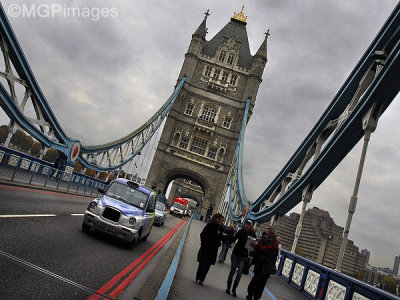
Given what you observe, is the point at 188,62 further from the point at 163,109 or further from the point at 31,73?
the point at 31,73

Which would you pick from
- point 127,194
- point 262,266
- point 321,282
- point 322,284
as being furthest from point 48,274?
point 321,282

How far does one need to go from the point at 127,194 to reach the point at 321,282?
18.0 feet

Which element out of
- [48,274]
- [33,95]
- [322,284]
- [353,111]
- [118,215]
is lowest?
[48,274]

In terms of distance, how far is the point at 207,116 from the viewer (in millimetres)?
47719

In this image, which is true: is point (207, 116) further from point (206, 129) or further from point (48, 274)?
point (48, 274)

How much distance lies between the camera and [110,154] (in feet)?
112

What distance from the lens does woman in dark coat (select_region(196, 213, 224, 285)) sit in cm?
682

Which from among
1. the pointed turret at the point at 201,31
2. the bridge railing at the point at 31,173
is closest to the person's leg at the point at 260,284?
the bridge railing at the point at 31,173

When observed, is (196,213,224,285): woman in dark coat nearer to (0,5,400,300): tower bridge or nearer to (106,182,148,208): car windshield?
(106,182,148,208): car windshield

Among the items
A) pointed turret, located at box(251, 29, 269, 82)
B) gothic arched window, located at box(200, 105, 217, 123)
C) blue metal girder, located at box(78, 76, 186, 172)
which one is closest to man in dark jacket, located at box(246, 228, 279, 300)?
blue metal girder, located at box(78, 76, 186, 172)

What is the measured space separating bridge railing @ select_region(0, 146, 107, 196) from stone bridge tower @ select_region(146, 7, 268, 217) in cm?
2309

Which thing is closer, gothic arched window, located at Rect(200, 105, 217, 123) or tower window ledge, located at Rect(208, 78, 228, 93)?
gothic arched window, located at Rect(200, 105, 217, 123)

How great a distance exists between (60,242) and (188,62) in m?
43.5

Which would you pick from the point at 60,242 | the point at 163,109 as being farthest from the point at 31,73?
the point at 163,109
